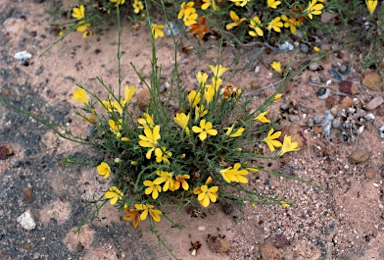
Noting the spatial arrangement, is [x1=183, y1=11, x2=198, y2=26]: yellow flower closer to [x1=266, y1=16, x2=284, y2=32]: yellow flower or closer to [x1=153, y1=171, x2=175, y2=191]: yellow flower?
[x1=266, y1=16, x2=284, y2=32]: yellow flower

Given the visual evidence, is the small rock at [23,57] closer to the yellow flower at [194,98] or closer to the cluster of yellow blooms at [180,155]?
the cluster of yellow blooms at [180,155]

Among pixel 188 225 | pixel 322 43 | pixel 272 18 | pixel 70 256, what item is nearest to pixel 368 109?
pixel 322 43

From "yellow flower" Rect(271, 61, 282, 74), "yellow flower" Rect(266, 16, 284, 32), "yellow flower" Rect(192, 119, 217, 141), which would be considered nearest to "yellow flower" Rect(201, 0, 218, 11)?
"yellow flower" Rect(266, 16, 284, 32)

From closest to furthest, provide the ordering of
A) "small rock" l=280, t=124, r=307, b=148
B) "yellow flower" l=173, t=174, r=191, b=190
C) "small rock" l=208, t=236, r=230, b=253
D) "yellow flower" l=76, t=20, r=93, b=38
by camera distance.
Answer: "yellow flower" l=173, t=174, r=191, b=190 → "small rock" l=208, t=236, r=230, b=253 → "small rock" l=280, t=124, r=307, b=148 → "yellow flower" l=76, t=20, r=93, b=38

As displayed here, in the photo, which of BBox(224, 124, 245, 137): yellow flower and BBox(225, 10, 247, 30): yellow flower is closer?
BBox(224, 124, 245, 137): yellow flower

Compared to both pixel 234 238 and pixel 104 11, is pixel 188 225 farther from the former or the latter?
pixel 104 11

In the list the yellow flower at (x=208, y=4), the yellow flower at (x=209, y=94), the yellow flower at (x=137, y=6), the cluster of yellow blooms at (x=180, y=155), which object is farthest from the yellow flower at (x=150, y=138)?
the yellow flower at (x=137, y=6)
